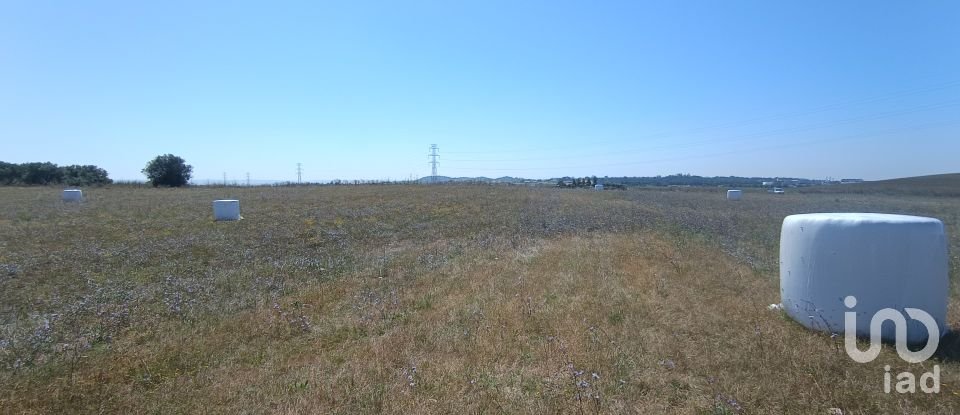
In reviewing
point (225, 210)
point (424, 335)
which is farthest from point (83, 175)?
point (424, 335)

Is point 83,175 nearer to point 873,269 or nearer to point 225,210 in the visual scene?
point 225,210

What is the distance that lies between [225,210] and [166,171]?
54.3 m

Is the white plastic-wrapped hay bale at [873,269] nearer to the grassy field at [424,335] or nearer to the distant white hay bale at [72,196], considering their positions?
the grassy field at [424,335]

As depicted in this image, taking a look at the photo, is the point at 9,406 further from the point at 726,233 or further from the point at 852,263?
the point at 726,233

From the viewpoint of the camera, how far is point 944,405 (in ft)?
11.6

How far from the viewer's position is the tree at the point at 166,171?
60812 millimetres

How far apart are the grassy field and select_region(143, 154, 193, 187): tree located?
59.0 metres

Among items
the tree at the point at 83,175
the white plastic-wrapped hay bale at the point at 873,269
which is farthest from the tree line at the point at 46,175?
the white plastic-wrapped hay bale at the point at 873,269

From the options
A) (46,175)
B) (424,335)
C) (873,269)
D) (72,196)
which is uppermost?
(46,175)

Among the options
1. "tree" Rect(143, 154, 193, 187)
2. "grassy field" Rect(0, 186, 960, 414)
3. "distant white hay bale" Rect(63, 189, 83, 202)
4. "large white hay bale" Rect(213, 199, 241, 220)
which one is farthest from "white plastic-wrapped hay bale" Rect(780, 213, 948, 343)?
"tree" Rect(143, 154, 193, 187)

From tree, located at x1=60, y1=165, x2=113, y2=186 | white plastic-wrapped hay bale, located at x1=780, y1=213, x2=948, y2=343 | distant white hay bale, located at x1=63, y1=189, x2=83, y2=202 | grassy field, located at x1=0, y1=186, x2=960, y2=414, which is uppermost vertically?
tree, located at x1=60, y1=165, x2=113, y2=186

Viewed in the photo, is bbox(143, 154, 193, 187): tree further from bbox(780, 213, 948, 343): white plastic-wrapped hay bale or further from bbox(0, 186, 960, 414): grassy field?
bbox(780, 213, 948, 343): white plastic-wrapped hay bale

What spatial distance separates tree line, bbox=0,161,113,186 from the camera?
56.2 metres

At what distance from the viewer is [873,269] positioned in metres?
4.77
